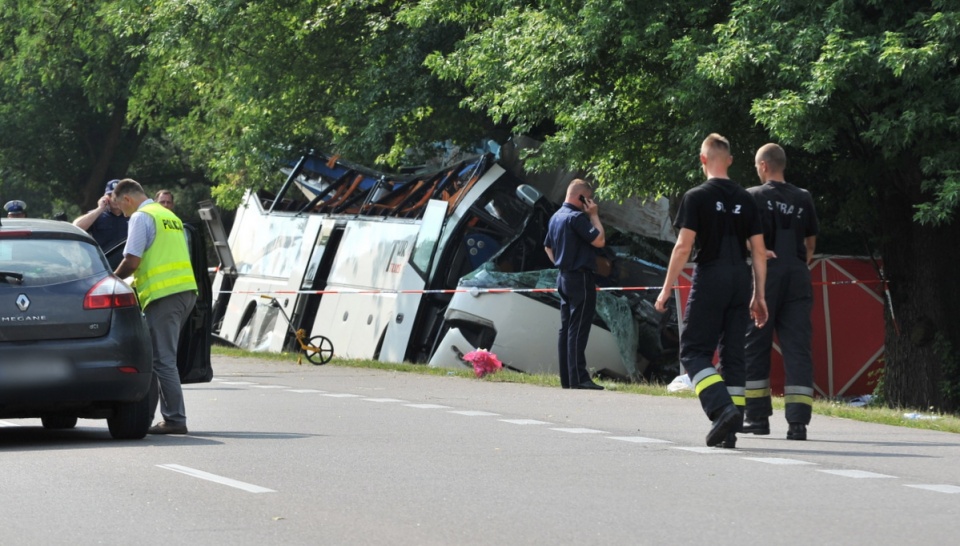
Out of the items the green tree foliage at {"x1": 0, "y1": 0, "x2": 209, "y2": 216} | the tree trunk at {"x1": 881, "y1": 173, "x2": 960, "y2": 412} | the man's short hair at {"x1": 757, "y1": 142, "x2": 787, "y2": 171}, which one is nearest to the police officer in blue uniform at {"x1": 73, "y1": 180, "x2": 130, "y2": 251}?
the man's short hair at {"x1": 757, "y1": 142, "x2": 787, "y2": 171}

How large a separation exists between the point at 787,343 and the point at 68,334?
4557 millimetres

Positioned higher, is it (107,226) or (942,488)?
(107,226)

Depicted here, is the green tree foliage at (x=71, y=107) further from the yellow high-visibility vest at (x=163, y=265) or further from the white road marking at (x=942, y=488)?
the white road marking at (x=942, y=488)

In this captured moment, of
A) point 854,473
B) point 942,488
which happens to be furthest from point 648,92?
point 942,488

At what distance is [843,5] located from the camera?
50.5ft

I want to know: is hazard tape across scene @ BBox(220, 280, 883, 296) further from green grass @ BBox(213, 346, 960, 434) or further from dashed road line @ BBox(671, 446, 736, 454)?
dashed road line @ BBox(671, 446, 736, 454)

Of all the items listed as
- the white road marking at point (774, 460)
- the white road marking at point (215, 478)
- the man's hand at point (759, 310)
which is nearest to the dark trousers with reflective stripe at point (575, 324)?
the man's hand at point (759, 310)

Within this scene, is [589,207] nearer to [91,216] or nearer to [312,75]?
[91,216]

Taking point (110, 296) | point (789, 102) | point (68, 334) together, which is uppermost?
point (789, 102)

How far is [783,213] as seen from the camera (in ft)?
36.0

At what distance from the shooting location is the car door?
12898mm

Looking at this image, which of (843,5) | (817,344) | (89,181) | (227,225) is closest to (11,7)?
(89,181)

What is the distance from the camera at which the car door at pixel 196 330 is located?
42.3 feet

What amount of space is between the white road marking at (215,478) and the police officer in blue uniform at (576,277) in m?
7.16
